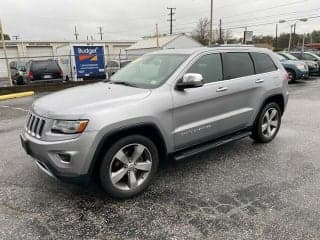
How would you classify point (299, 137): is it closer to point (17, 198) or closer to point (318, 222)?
point (318, 222)

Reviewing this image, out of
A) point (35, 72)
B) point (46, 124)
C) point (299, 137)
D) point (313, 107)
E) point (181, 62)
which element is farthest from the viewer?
point (35, 72)

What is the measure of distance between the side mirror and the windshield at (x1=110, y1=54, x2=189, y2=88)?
23 cm

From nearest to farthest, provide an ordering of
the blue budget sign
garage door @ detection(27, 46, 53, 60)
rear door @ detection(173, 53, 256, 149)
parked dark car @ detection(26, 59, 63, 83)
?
rear door @ detection(173, 53, 256, 149) → parked dark car @ detection(26, 59, 63, 83) → the blue budget sign → garage door @ detection(27, 46, 53, 60)

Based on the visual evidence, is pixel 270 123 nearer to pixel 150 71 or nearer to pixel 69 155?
Answer: pixel 150 71

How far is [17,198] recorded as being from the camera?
359 cm

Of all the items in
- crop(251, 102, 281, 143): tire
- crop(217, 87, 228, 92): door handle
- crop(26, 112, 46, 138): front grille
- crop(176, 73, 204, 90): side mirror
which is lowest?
crop(251, 102, 281, 143): tire

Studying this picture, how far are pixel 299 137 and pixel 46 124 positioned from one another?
4660mm

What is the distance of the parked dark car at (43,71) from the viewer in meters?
15.1

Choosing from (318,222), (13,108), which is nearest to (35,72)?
(13,108)

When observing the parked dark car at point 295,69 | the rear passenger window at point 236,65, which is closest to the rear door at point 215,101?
the rear passenger window at point 236,65

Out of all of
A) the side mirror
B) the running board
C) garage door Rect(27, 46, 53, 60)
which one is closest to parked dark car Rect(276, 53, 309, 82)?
the running board

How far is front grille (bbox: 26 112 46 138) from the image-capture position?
10.8ft

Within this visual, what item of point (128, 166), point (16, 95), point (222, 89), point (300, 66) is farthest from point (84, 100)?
point (300, 66)

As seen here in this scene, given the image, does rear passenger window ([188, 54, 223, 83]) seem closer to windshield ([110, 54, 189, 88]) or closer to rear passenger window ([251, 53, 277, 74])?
windshield ([110, 54, 189, 88])
